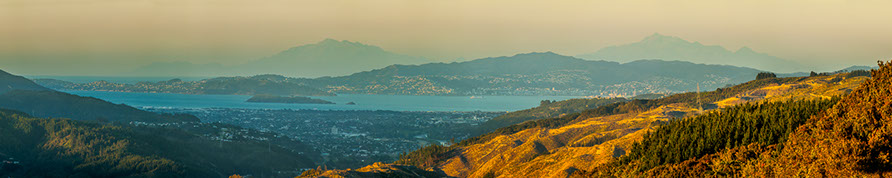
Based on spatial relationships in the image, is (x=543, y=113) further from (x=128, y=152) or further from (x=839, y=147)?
(x=839, y=147)

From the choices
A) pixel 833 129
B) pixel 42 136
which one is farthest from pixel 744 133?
pixel 42 136

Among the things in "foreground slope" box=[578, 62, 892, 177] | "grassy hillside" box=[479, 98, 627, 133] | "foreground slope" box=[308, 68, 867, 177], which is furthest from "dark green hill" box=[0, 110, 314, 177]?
"foreground slope" box=[578, 62, 892, 177]

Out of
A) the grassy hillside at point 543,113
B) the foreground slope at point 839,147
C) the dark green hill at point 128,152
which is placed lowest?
the dark green hill at point 128,152

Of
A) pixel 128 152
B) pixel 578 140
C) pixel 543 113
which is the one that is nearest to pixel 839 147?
pixel 578 140

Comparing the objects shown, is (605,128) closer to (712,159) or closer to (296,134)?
(712,159)

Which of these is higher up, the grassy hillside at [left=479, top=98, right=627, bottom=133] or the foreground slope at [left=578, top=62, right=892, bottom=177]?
Answer: the foreground slope at [left=578, top=62, right=892, bottom=177]

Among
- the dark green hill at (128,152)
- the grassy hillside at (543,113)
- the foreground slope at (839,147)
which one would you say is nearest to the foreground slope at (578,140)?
the foreground slope at (839,147)

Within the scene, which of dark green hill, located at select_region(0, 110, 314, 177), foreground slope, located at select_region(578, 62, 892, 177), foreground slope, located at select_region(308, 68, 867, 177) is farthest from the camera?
dark green hill, located at select_region(0, 110, 314, 177)

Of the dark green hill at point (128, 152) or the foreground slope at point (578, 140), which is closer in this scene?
the foreground slope at point (578, 140)

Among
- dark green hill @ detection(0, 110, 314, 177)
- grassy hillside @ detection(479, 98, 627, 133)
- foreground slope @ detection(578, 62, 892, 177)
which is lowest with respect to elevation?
dark green hill @ detection(0, 110, 314, 177)

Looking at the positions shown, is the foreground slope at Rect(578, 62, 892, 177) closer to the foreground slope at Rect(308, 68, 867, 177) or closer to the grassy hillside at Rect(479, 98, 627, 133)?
the foreground slope at Rect(308, 68, 867, 177)

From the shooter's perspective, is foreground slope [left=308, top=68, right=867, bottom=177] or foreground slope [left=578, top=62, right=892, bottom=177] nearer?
foreground slope [left=578, top=62, right=892, bottom=177]

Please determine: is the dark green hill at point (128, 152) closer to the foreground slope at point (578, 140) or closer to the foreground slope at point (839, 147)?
the foreground slope at point (578, 140)
